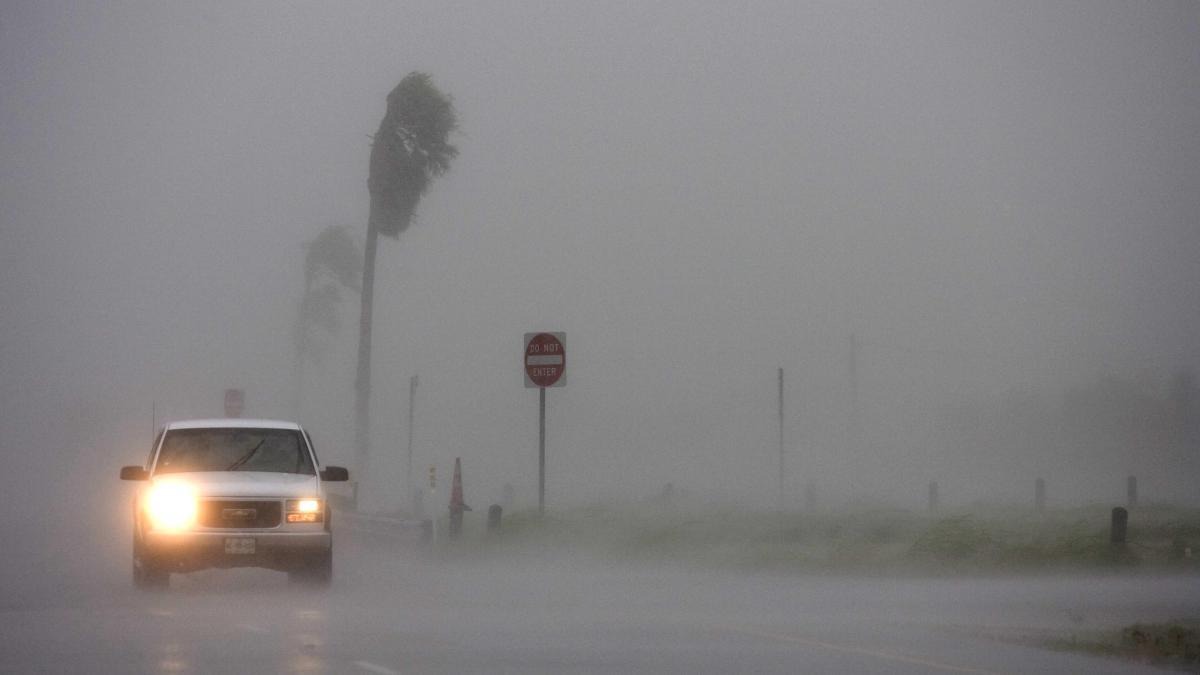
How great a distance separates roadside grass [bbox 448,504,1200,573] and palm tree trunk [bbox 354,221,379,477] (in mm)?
22864

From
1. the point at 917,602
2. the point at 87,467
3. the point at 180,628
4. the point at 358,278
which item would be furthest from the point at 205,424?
the point at 87,467

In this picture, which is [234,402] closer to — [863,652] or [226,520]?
[226,520]

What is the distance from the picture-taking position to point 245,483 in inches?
880

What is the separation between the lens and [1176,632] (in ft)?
53.0

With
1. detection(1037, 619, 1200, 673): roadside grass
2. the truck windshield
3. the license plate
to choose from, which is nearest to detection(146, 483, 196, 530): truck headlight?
the license plate

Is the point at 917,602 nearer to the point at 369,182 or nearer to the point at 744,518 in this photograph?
the point at 744,518

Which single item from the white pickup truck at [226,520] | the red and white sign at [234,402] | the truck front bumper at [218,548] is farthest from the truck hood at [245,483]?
the red and white sign at [234,402]

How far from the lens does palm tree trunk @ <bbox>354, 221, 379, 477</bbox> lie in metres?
59.8

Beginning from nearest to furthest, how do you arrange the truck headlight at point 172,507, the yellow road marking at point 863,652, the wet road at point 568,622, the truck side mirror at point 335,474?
the yellow road marking at point 863,652 < the wet road at point 568,622 < the truck headlight at point 172,507 < the truck side mirror at point 335,474

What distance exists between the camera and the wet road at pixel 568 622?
1436cm

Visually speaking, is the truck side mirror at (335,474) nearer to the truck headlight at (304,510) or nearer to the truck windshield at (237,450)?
the truck headlight at (304,510)

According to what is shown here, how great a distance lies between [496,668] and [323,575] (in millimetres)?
9099

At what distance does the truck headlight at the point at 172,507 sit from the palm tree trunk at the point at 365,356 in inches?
1480

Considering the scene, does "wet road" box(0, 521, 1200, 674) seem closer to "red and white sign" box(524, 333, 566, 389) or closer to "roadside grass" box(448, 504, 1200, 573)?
"roadside grass" box(448, 504, 1200, 573)
